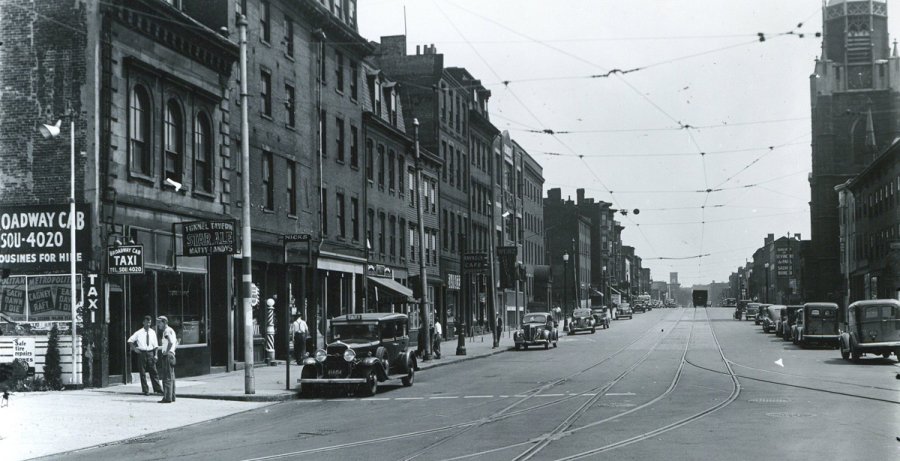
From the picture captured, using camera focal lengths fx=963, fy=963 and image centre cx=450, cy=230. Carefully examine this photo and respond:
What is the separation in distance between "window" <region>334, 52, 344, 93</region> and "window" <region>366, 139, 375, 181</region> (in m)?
4.07

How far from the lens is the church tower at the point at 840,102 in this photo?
326 ft

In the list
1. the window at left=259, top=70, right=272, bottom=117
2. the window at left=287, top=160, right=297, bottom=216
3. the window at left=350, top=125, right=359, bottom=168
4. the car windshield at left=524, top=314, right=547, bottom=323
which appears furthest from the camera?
the car windshield at left=524, top=314, right=547, bottom=323

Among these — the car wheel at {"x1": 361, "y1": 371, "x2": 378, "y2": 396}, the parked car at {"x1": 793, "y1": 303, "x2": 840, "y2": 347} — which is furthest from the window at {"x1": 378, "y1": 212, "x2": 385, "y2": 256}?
the car wheel at {"x1": 361, "y1": 371, "x2": 378, "y2": 396}

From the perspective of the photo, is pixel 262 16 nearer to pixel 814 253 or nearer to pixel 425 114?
pixel 425 114

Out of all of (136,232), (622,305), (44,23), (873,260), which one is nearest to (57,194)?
(136,232)

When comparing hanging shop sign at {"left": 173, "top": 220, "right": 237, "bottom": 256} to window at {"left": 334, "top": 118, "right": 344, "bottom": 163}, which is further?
window at {"left": 334, "top": 118, "right": 344, "bottom": 163}

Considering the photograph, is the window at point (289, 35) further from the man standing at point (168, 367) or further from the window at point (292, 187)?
the man standing at point (168, 367)

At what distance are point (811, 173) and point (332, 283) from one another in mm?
80459

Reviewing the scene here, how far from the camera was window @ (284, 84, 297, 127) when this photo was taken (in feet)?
117

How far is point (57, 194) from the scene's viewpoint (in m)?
22.7

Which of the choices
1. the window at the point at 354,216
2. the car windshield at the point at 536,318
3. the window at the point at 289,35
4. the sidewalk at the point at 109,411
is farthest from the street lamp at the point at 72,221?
the car windshield at the point at 536,318

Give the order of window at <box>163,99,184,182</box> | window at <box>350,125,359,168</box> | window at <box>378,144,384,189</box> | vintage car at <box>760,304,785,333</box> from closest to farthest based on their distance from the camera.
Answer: window at <box>163,99,184,182</box> < window at <box>350,125,359,168</box> < window at <box>378,144,384,189</box> < vintage car at <box>760,304,785,333</box>

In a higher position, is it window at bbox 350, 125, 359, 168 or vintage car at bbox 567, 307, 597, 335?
window at bbox 350, 125, 359, 168

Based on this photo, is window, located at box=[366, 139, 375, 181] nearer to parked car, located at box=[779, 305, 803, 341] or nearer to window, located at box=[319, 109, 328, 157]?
window, located at box=[319, 109, 328, 157]
